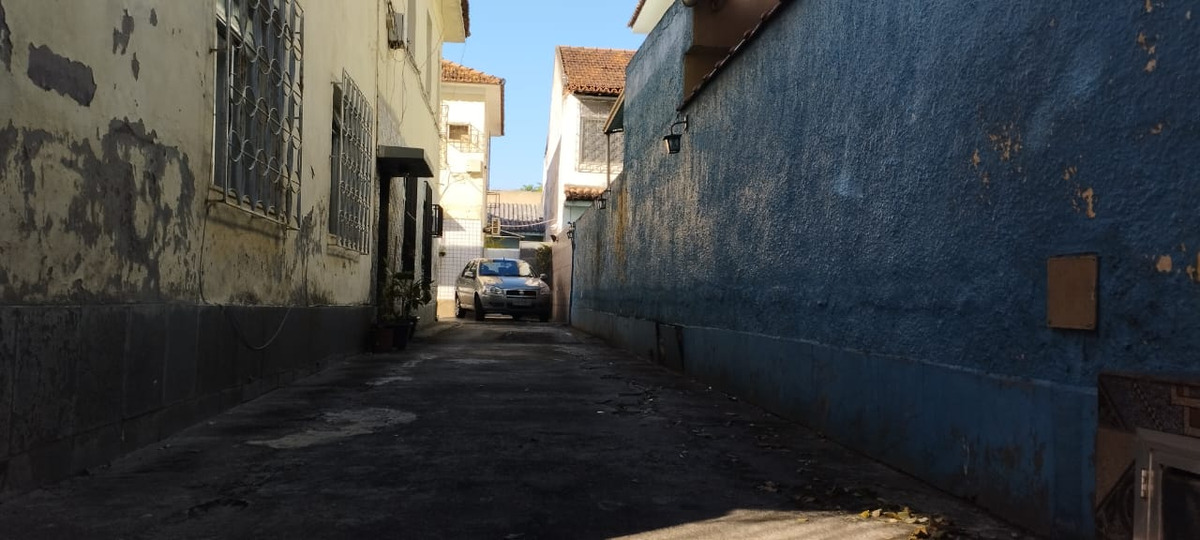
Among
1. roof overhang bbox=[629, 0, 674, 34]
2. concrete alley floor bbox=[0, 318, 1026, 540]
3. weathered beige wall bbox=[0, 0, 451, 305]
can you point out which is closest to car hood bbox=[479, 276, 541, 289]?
roof overhang bbox=[629, 0, 674, 34]

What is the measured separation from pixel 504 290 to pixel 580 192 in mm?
6460

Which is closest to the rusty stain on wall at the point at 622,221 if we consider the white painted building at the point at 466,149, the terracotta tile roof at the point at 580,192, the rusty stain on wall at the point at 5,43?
the rusty stain on wall at the point at 5,43

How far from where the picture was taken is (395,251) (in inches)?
530

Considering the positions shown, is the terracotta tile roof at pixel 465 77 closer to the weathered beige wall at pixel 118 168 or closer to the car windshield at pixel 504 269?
the car windshield at pixel 504 269

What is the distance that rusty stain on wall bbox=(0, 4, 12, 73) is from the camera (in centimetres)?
295

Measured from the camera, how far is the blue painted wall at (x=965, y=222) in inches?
101

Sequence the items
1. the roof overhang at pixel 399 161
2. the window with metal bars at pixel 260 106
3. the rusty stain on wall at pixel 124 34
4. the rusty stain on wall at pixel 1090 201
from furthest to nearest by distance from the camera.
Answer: the roof overhang at pixel 399 161, the window with metal bars at pixel 260 106, the rusty stain on wall at pixel 124 34, the rusty stain on wall at pixel 1090 201

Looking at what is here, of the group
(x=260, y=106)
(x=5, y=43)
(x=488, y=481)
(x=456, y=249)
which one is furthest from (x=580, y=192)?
(x=5, y=43)

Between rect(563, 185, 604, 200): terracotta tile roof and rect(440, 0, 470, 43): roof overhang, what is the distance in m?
6.60

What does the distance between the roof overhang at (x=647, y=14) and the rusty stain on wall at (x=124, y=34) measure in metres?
15.3

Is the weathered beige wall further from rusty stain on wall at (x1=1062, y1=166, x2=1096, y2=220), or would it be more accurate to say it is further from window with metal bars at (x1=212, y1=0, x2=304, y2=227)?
rusty stain on wall at (x1=1062, y1=166, x2=1096, y2=220)

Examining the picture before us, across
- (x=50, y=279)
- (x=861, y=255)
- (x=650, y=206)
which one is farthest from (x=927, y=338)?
(x=650, y=206)

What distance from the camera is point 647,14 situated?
794 inches

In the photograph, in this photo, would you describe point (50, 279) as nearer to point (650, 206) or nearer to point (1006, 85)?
point (1006, 85)
